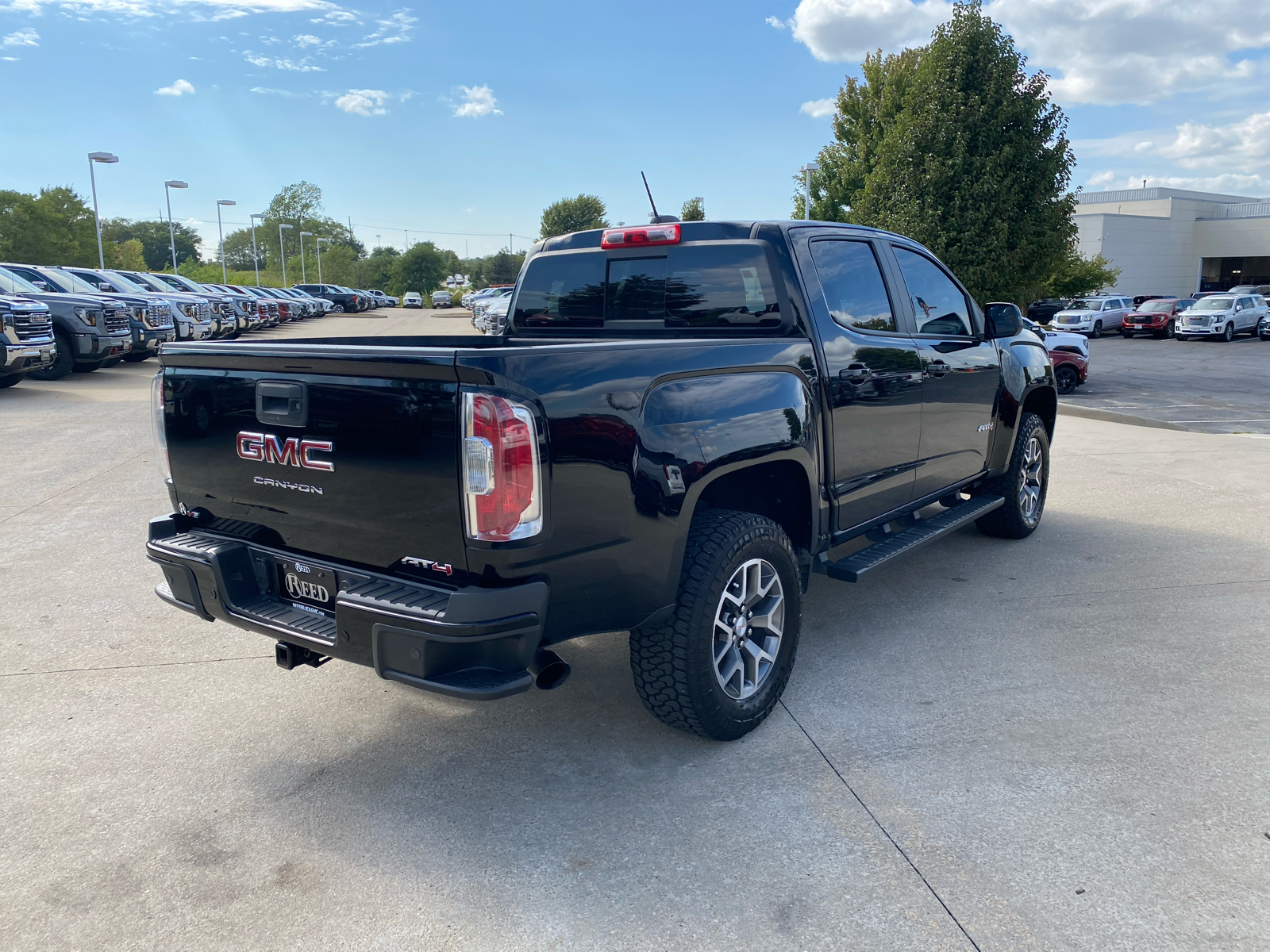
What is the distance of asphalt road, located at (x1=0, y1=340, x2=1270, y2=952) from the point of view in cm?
247

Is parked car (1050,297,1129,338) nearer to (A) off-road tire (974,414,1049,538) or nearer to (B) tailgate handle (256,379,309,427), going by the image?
(A) off-road tire (974,414,1049,538)

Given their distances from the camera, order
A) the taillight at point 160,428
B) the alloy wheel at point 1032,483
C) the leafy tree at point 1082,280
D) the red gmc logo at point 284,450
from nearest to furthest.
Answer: the red gmc logo at point 284,450
the taillight at point 160,428
the alloy wheel at point 1032,483
the leafy tree at point 1082,280

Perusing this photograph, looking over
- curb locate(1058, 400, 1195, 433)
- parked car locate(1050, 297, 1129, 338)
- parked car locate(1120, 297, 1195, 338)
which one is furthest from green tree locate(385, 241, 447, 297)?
curb locate(1058, 400, 1195, 433)

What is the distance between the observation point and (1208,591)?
5.15m

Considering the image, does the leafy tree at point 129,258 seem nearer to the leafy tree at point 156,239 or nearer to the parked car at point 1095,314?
the leafy tree at point 156,239

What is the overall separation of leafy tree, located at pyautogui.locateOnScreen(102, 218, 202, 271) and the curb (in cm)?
11827

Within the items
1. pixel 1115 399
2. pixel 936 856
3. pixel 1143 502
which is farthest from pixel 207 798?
pixel 1115 399

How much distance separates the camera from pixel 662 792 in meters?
3.11

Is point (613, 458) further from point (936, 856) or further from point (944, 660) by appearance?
point (944, 660)

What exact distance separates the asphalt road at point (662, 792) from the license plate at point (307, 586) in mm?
643

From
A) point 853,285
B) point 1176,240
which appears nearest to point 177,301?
point 853,285

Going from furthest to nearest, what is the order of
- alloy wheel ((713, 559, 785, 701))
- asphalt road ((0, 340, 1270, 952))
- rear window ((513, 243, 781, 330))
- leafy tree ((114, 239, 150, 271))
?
leafy tree ((114, 239, 150, 271)) → rear window ((513, 243, 781, 330)) → alloy wheel ((713, 559, 785, 701)) → asphalt road ((0, 340, 1270, 952))

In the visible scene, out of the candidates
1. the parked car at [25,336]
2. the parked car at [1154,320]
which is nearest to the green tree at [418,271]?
the parked car at [1154,320]

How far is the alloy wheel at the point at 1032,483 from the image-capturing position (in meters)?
6.07
